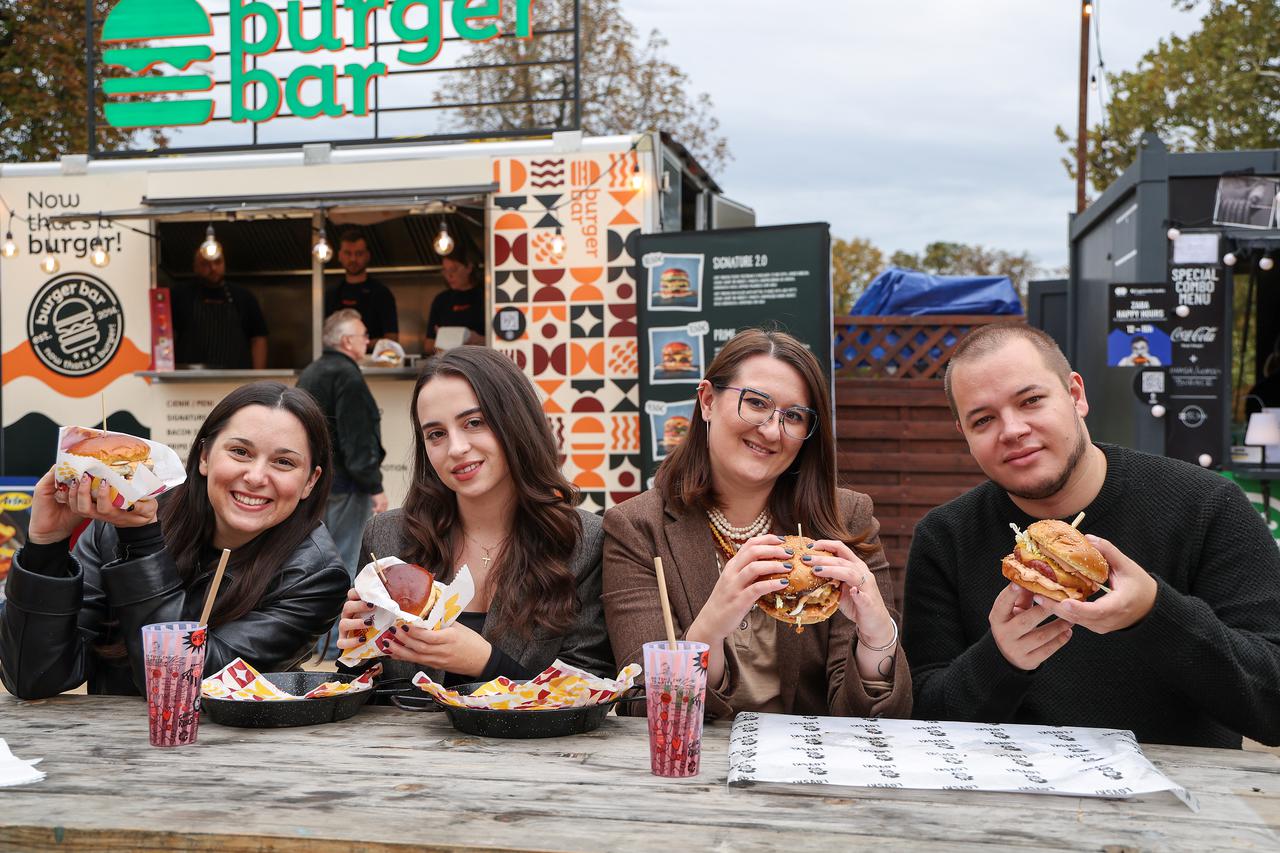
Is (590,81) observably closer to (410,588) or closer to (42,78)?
(42,78)

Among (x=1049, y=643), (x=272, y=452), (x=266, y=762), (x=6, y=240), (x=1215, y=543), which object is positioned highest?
(x=6, y=240)

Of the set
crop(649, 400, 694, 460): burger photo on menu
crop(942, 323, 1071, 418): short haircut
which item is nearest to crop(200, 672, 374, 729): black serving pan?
crop(942, 323, 1071, 418): short haircut

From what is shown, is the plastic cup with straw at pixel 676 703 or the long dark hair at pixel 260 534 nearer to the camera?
the plastic cup with straw at pixel 676 703

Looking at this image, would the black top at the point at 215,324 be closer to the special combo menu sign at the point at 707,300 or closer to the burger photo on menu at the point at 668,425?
the special combo menu sign at the point at 707,300

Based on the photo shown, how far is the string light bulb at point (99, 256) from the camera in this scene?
8094 millimetres

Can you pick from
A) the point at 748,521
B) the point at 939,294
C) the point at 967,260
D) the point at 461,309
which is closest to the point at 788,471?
the point at 748,521

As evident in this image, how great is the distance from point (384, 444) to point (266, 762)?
21.0 ft

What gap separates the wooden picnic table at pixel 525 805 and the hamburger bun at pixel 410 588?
0.26 m

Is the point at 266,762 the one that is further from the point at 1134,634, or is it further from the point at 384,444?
Result: the point at 384,444

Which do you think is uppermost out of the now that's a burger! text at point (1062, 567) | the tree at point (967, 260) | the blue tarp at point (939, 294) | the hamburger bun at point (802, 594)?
the tree at point (967, 260)

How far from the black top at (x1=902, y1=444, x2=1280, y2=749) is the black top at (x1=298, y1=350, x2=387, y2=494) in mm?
4844

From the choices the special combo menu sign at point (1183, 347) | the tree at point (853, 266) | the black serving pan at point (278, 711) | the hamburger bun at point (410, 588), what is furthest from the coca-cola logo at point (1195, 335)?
the tree at point (853, 266)

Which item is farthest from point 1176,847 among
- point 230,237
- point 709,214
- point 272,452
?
point 230,237

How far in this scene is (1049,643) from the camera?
2.02 meters
